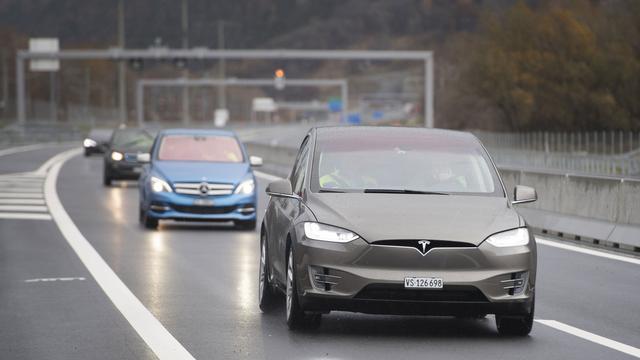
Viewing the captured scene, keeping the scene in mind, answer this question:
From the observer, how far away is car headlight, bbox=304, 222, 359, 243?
10180 mm

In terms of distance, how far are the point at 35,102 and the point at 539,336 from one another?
496 ft

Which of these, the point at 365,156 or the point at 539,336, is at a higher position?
the point at 365,156

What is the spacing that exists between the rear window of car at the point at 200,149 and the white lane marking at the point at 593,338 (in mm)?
12266

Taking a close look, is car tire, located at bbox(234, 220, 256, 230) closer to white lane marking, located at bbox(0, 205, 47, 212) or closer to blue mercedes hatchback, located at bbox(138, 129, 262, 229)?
blue mercedes hatchback, located at bbox(138, 129, 262, 229)

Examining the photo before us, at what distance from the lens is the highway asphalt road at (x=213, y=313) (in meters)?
9.94

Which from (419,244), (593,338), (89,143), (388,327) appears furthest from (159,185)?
(89,143)

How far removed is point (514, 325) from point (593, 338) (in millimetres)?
581

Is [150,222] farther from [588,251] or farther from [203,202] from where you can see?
[588,251]

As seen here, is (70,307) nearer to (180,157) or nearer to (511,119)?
(180,157)

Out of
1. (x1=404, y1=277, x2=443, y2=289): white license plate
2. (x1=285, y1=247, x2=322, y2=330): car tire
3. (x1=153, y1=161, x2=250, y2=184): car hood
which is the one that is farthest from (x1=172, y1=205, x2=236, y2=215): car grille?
(x1=404, y1=277, x2=443, y2=289): white license plate

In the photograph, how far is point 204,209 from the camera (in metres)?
21.8

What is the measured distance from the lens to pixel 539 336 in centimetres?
1073

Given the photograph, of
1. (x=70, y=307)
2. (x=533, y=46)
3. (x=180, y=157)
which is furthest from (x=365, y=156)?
(x=533, y=46)

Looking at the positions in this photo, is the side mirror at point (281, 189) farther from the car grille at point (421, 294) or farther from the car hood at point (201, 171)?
the car hood at point (201, 171)
